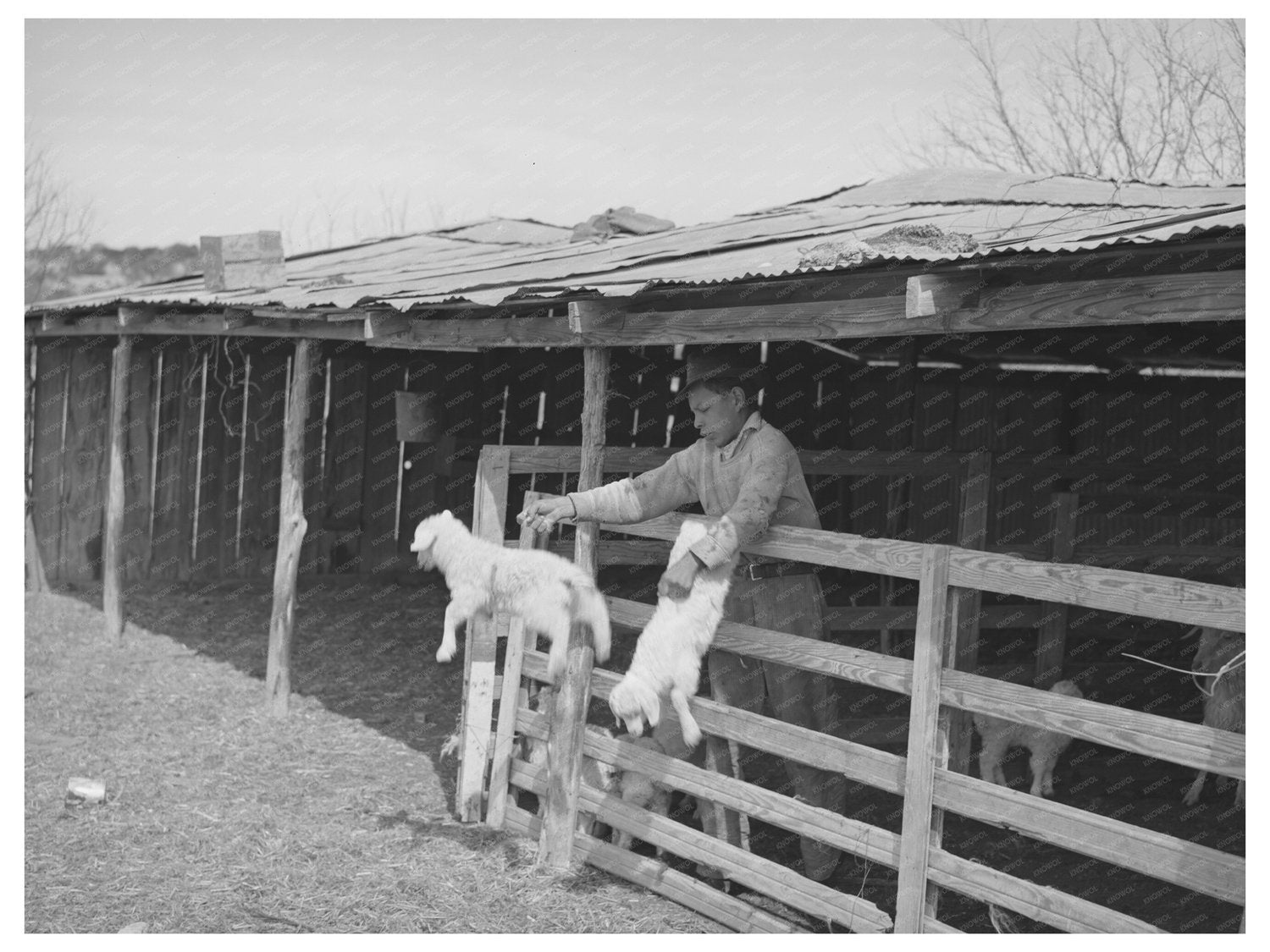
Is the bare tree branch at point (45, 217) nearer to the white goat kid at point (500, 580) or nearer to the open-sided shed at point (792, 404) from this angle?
the open-sided shed at point (792, 404)

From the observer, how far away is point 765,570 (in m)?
5.41

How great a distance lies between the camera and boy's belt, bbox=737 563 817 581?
17.3 feet

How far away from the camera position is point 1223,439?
11141 millimetres

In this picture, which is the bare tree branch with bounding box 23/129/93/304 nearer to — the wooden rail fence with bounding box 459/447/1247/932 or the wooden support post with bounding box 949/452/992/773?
the wooden rail fence with bounding box 459/447/1247/932

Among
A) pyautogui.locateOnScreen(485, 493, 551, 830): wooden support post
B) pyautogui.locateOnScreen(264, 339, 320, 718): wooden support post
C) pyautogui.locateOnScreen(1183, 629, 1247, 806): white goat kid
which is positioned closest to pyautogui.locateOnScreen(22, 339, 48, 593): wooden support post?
pyautogui.locateOnScreen(264, 339, 320, 718): wooden support post

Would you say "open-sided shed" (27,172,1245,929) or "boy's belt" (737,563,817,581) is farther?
"boy's belt" (737,563,817,581)

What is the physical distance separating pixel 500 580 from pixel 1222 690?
163 inches

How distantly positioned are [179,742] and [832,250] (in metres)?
5.84

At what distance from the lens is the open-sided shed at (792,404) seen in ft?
13.6

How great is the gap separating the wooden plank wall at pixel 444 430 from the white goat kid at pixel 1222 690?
158 inches

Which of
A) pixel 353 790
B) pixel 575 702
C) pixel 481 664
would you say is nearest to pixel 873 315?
pixel 575 702

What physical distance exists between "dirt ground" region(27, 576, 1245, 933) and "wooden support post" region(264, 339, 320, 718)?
1.14ft

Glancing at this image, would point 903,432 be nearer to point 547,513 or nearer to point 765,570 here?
point 765,570
